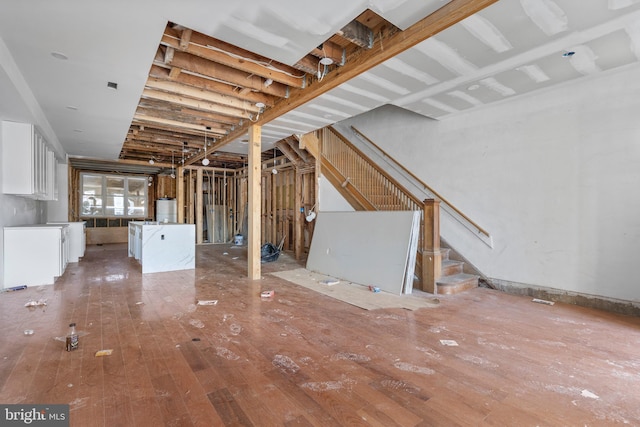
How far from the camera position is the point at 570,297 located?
401cm

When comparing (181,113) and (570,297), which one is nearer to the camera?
(570,297)

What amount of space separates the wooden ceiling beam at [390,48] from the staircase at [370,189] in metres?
2.09

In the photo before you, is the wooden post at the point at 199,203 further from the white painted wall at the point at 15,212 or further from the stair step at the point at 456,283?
the stair step at the point at 456,283

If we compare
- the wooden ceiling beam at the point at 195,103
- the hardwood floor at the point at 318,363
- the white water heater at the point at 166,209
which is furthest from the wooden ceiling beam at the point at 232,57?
the white water heater at the point at 166,209

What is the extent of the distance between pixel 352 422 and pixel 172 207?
37.9 feet

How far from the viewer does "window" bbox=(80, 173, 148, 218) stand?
11.0 m

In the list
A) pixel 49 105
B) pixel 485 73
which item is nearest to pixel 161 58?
pixel 49 105

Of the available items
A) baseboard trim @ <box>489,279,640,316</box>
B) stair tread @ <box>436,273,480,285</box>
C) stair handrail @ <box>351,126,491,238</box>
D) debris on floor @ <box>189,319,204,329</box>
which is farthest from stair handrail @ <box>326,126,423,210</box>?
debris on floor @ <box>189,319,204,329</box>

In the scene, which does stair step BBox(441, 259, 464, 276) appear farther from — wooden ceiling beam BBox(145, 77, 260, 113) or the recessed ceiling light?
the recessed ceiling light

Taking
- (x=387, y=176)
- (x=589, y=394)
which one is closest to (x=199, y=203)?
(x=387, y=176)

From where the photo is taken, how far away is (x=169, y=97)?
14.7 ft

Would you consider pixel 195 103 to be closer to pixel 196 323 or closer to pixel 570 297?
pixel 196 323

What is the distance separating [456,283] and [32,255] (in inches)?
255

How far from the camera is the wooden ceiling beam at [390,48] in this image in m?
2.35
